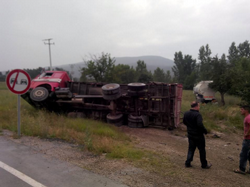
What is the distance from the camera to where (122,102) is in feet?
33.8

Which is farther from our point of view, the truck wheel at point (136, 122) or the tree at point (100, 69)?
the tree at point (100, 69)

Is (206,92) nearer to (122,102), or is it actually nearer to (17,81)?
(122,102)

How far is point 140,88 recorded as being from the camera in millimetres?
A: 9672

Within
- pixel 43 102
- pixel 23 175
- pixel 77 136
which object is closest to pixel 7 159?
pixel 23 175

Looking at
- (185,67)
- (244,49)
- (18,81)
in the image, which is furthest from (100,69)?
(244,49)

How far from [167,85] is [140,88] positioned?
1189 millimetres

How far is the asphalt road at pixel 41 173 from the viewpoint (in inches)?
145

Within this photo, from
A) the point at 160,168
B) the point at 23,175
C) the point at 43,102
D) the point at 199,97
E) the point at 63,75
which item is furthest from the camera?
the point at 199,97

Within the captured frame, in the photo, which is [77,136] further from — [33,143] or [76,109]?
[76,109]

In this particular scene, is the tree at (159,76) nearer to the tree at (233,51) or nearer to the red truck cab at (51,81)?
the tree at (233,51)

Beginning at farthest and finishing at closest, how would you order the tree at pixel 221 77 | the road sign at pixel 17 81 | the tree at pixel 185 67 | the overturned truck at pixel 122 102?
the tree at pixel 185 67, the tree at pixel 221 77, the overturned truck at pixel 122 102, the road sign at pixel 17 81

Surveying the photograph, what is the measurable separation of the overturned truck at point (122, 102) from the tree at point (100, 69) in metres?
18.9

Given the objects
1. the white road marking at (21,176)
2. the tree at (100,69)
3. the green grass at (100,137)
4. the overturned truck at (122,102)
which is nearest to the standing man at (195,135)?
the green grass at (100,137)

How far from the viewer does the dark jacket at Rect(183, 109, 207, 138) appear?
4711 millimetres
